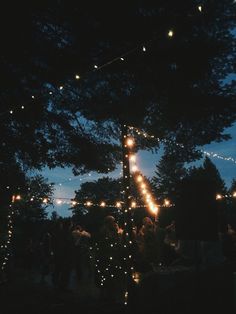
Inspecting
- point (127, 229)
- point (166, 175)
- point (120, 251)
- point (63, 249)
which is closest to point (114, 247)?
point (120, 251)

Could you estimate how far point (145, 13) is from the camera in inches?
336

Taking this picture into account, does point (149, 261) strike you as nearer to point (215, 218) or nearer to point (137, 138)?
point (215, 218)

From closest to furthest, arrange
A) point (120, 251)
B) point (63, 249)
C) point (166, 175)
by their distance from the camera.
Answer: point (120, 251)
point (63, 249)
point (166, 175)

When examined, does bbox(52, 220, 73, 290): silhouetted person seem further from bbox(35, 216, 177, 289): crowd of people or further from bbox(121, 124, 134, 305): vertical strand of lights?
bbox(121, 124, 134, 305): vertical strand of lights

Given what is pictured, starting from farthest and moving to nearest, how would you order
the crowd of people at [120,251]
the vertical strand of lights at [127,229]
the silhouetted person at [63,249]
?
the silhouetted person at [63,249]
the crowd of people at [120,251]
the vertical strand of lights at [127,229]

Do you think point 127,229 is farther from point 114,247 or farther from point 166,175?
point 166,175

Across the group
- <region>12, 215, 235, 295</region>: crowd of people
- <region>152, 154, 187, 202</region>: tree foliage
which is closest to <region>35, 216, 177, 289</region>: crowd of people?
<region>12, 215, 235, 295</region>: crowd of people

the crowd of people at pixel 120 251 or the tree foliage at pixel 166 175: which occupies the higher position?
the tree foliage at pixel 166 175

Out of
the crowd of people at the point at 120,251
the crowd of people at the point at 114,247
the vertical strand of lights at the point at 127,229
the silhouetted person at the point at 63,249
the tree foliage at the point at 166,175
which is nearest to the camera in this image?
the vertical strand of lights at the point at 127,229

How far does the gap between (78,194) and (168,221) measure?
2053 cm

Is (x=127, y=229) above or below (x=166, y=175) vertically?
below

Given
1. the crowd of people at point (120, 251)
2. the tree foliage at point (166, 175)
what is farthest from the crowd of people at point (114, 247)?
the tree foliage at point (166, 175)

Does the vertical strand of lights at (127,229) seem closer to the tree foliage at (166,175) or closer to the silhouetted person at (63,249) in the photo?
the silhouetted person at (63,249)

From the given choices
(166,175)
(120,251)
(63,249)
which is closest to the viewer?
(120,251)
